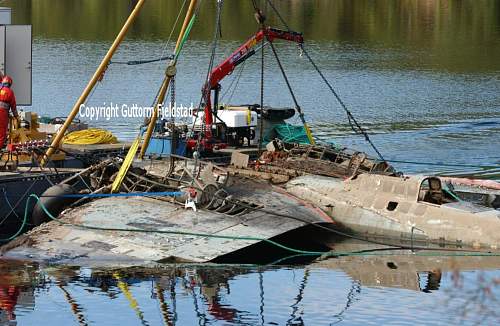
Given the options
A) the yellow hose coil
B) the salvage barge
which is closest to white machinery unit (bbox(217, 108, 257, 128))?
the salvage barge

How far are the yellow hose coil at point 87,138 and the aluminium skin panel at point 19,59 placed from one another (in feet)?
5.87

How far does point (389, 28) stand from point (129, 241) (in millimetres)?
62617

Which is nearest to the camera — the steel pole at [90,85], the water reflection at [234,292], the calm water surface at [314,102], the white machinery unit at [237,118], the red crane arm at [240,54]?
the water reflection at [234,292]

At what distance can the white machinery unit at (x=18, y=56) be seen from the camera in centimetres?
3688

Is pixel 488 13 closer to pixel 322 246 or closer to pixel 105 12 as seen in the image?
pixel 105 12

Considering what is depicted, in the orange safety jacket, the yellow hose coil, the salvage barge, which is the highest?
the orange safety jacket

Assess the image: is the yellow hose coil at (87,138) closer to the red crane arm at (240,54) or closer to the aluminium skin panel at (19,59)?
the aluminium skin panel at (19,59)

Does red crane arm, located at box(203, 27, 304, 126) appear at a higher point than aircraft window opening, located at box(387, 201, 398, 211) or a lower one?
higher

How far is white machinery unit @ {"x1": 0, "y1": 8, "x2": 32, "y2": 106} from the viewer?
36.9 meters

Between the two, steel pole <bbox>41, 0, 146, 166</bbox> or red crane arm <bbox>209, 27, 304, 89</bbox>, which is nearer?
steel pole <bbox>41, 0, 146, 166</bbox>

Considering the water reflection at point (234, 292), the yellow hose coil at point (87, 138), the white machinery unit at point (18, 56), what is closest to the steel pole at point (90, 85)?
the yellow hose coil at point (87, 138)

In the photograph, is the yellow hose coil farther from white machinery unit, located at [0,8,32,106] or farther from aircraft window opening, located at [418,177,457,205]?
aircraft window opening, located at [418,177,457,205]

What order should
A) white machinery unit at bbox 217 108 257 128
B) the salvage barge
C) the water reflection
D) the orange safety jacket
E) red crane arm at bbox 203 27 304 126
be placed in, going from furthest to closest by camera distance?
1. white machinery unit at bbox 217 108 257 128
2. red crane arm at bbox 203 27 304 126
3. the orange safety jacket
4. the salvage barge
5. the water reflection

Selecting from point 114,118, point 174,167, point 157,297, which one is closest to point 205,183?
point 174,167
